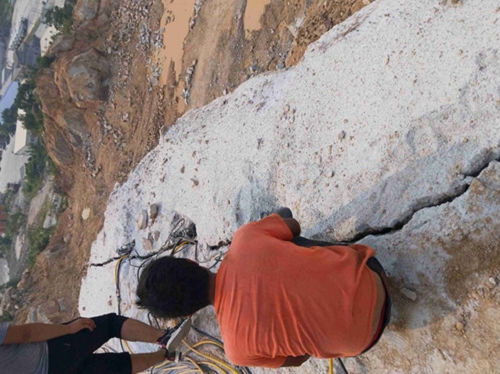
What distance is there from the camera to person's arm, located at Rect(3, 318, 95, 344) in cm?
267

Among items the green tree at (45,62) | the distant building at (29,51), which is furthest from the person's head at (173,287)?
the distant building at (29,51)

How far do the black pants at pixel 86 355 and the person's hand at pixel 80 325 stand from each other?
0.09 ft

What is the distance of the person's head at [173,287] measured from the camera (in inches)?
61.6

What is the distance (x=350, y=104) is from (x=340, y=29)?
27.5 inches

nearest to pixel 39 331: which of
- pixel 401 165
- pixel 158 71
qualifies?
pixel 401 165

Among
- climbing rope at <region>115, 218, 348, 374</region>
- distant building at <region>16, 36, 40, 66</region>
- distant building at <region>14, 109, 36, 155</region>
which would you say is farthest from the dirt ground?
distant building at <region>16, 36, 40, 66</region>

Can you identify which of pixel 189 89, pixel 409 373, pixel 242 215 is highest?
pixel 189 89

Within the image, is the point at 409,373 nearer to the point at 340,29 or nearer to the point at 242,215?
the point at 242,215

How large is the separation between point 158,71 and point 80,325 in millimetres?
5069

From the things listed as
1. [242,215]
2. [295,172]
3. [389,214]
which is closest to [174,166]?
[242,215]

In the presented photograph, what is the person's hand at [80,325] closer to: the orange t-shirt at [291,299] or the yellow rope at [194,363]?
the yellow rope at [194,363]

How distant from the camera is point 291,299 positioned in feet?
5.05

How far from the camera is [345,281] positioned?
5.16 ft

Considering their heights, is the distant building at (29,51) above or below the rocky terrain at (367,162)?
above
